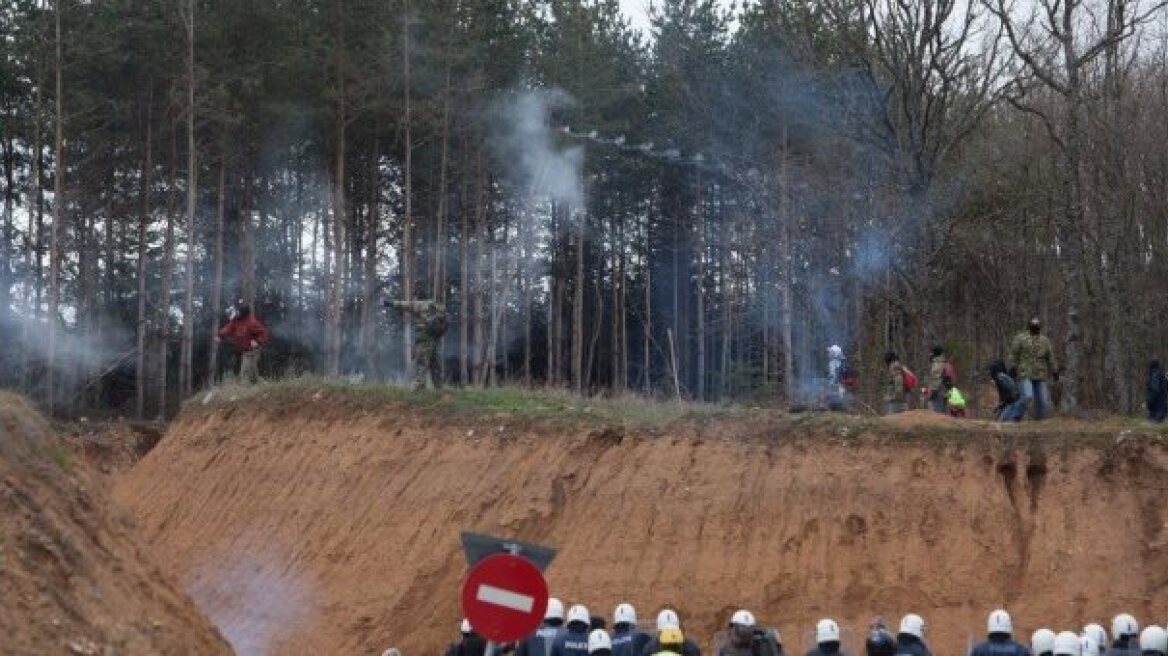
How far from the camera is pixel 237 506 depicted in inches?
1084

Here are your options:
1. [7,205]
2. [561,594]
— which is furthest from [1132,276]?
[7,205]

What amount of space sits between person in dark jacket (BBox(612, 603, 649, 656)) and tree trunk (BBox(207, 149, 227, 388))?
28213 millimetres

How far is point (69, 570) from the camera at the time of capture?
11234 millimetres

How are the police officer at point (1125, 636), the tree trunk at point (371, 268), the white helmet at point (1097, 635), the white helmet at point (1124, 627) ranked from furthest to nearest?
the tree trunk at point (371, 268) → the white helmet at point (1124, 627) → the police officer at point (1125, 636) → the white helmet at point (1097, 635)

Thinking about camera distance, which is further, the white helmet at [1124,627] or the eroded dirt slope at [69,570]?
the white helmet at [1124,627]

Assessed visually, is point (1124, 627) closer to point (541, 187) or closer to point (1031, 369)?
point (1031, 369)

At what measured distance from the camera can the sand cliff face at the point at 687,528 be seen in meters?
21.6

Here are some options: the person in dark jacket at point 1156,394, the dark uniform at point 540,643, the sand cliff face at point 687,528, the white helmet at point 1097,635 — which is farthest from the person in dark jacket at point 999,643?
the person in dark jacket at point 1156,394

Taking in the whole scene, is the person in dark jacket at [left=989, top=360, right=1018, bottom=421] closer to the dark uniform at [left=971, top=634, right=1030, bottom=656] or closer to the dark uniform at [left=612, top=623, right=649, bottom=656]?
the dark uniform at [left=971, top=634, right=1030, bottom=656]

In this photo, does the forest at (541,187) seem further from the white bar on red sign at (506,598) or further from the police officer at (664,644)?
the white bar on red sign at (506,598)

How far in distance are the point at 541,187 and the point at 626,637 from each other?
3581cm

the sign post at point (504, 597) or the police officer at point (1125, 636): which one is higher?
the sign post at point (504, 597)

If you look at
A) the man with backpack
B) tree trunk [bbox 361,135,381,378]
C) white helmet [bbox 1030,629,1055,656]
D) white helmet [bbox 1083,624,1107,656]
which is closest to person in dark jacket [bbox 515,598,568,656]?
white helmet [bbox 1030,629,1055,656]

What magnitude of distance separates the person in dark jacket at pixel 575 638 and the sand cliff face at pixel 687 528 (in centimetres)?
558
